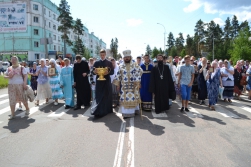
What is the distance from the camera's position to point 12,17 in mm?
17781

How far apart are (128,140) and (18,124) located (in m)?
3.71

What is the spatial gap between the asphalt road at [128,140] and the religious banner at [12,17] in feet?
41.2

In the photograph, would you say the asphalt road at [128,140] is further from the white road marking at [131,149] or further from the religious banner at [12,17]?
the religious banner at [12,17]

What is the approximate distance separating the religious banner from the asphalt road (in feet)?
41.2

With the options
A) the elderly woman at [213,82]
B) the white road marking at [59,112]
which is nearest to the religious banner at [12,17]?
the white road marking at [59,112]

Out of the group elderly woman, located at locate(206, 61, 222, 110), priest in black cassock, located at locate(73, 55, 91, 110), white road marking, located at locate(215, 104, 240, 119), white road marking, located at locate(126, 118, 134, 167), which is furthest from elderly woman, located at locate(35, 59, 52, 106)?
white road marking, located at locate(215, 104, 240, 119)

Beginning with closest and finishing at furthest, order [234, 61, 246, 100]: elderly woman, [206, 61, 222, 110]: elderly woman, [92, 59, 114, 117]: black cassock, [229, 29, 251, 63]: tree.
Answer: [92, 59, 114, 117]: black cassock
[206, 61, 222, 110]: elderly woman
[234, 61, 246, 100]: elderly woman
[229, 29, 251, 63]: tree


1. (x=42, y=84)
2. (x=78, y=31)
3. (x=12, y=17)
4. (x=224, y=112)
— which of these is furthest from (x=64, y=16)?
(x=224, y=112)

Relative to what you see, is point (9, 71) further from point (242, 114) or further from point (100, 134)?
point (242, 114)

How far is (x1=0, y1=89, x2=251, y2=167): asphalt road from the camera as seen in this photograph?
4.09 m

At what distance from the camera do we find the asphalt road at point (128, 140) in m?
4.09

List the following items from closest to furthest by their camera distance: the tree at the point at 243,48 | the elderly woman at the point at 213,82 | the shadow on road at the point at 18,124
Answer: the shadow on road at the point at 18,124 → the elderly woman at the point at 213,82 → the tree at the point at 243,48

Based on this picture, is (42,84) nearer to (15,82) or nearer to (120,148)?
(15,82)

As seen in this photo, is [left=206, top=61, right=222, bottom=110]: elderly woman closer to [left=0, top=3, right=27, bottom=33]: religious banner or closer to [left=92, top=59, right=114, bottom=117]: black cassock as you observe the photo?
[left=92, top=59, right=114, bottom=117]: black cassock
